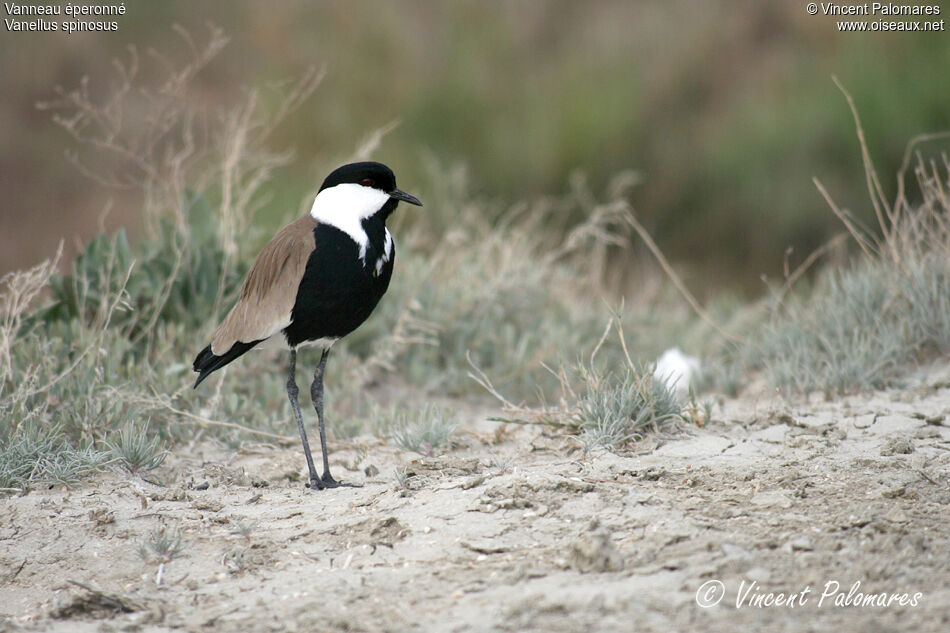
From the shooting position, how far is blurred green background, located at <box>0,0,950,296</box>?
9000 millimetres

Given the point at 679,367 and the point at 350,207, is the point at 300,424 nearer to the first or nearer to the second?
the point at 350,207

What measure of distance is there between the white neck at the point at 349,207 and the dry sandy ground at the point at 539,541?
0.96 meters

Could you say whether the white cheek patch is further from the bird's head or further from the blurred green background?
the blurred green background

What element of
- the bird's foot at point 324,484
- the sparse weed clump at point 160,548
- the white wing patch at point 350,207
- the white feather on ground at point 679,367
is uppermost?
the white wing patch at point 350,207

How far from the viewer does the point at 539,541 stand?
296cm

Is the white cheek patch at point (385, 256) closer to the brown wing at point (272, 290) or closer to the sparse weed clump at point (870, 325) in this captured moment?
the brown wing at point (272, 290)

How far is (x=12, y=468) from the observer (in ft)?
12.3

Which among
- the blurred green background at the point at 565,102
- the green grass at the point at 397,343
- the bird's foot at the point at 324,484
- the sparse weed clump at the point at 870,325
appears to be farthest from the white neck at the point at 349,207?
the blurred green background at the point at 565,102

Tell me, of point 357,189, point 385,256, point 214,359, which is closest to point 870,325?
point 385,256

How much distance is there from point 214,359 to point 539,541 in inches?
71.1

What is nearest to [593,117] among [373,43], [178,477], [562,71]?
[562,71]

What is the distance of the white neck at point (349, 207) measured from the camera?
397cm

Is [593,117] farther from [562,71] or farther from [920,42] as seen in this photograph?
[920,42]

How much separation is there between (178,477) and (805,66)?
25.6ft
